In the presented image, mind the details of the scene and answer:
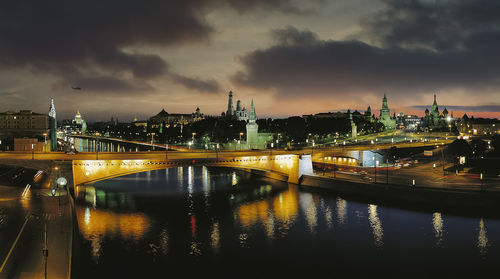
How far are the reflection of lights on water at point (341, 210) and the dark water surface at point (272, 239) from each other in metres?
0.09

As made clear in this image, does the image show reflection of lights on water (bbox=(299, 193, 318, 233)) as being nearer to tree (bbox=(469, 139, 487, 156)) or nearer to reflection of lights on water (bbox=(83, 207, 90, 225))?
reflection of lights on water (bbox=(83, 207, 90, 225))

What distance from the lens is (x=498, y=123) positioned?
152125 mm

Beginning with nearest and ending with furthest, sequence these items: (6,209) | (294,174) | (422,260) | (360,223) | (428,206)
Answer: (422,260), (6,209), (360,223), (428,206), (294,174)

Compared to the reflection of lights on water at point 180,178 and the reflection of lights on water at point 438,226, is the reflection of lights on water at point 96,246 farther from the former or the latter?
the reflection of lights on water at point 180,178

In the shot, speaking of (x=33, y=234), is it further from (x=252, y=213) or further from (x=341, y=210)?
(x=341, y=210)

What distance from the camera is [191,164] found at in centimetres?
4697

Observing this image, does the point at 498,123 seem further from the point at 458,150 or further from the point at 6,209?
the point at 6,209

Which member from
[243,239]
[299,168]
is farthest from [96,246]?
[299,168]

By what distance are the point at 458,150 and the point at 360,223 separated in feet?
159

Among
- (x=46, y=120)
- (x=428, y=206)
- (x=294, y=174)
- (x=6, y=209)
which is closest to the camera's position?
(x=6, y=209)

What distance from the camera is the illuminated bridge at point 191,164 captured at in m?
42.7

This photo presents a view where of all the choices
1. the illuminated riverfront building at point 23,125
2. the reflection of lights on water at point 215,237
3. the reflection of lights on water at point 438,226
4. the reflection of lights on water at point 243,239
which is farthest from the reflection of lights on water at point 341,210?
the illuminated riverfront building at point 23,125

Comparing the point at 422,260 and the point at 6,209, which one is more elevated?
the point at 6,209

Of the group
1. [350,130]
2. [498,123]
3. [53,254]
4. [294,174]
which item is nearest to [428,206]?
[294,174]
